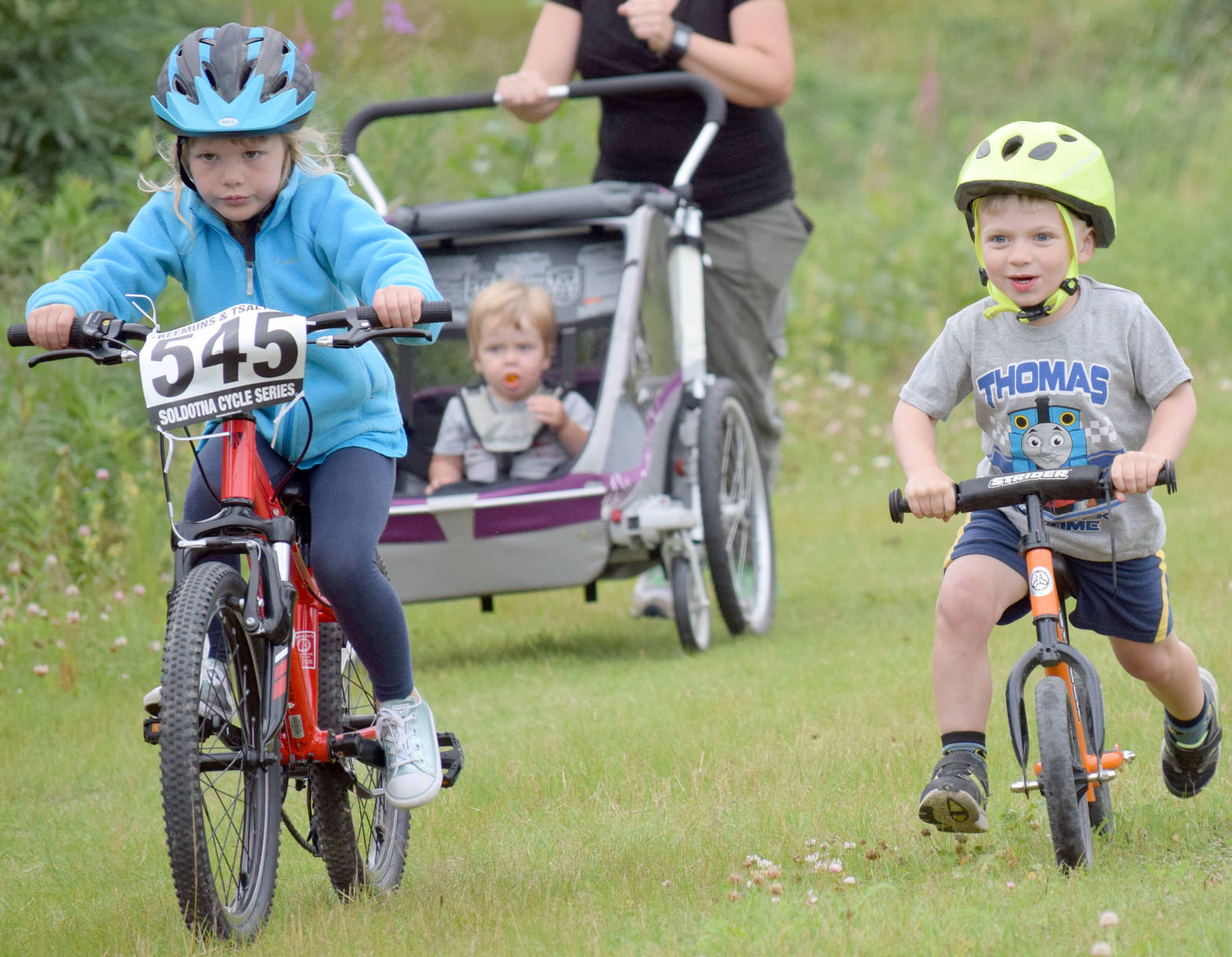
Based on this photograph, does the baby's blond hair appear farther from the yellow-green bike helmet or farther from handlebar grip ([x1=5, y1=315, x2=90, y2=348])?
handlebar grip ([x1=5, y1=315, x2=90, y2=348])

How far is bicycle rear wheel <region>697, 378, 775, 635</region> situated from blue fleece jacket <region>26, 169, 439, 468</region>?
8.53 ft

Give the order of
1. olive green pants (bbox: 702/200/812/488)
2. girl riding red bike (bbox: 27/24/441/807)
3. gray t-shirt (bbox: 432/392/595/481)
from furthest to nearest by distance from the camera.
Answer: olive green pants (bbox: 702/200/812/488) < gray t-shirt (bbox: 432/392/595/481) < girl riding red bike (bbox: 27/24/441/807)

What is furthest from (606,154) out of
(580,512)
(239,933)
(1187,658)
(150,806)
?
(239,933)

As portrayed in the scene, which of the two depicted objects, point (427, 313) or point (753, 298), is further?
point (753, 298)

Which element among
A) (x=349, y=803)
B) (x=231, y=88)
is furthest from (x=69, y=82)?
(x=349, y=803)

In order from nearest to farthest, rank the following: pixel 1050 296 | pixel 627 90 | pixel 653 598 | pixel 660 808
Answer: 1. pixel 1050 296
2. pixel 660 808
3. pixel 627 90
4. pixel 653 598

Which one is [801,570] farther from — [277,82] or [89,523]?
[277,82]

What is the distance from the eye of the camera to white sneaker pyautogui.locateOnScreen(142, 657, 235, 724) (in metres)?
3.18

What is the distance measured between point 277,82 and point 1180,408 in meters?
1.88

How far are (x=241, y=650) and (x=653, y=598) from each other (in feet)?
11.8

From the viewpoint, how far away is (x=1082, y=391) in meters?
3.48

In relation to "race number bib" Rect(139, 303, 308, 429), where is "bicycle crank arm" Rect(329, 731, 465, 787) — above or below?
below

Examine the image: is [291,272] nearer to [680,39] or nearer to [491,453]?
[491,453]

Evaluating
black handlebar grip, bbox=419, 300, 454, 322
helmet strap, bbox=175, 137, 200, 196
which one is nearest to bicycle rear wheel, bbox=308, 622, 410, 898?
black handlebar grip, bbox=419, 300, 454, 322
